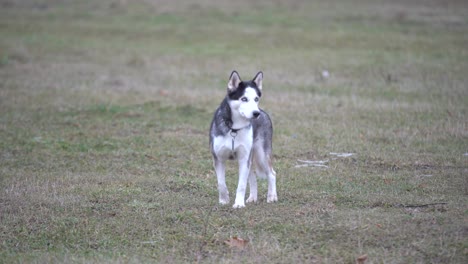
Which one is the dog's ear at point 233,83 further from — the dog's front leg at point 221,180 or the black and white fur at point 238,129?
the dog's front leg at point 221,180

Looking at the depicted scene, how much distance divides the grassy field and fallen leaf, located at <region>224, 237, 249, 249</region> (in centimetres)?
5

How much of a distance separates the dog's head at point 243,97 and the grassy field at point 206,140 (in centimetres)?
131

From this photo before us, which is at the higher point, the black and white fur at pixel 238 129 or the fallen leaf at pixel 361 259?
the black and white fur at pixel 238 129

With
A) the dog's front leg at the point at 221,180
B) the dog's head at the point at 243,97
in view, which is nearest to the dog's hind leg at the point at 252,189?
the dog's front leg at the point at 221,180

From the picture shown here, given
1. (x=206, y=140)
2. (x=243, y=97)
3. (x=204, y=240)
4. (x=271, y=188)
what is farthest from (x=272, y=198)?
(x=206, y=140)

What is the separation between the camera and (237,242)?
8.12 metres

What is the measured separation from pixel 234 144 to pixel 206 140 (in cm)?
507

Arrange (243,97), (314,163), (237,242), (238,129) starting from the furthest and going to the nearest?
(314,163) → (238,129) → (243,97) → (237,242)

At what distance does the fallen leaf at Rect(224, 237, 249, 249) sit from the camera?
8.06 metres

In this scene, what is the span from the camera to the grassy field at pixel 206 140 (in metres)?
8.27

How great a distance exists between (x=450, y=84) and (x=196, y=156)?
9874 millimetres

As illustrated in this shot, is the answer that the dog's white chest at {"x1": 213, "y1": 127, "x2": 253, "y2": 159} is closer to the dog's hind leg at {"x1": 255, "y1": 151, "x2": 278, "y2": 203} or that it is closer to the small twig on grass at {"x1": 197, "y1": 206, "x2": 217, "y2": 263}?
the dog's hind leg at {"x1": 255, "y1": 151, "x2": 278, "y2": 203}

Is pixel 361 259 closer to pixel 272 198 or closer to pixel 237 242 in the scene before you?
pixel 237 242

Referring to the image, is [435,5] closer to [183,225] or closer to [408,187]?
[408,187]
